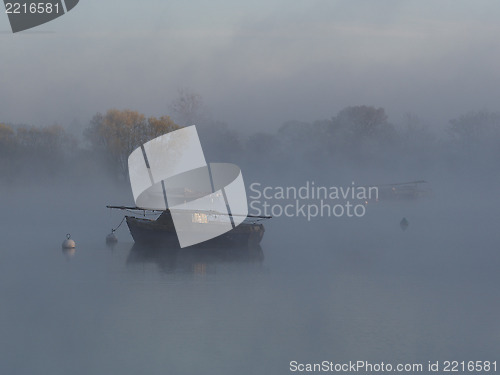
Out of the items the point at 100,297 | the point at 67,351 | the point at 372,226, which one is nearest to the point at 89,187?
the point at 372,226

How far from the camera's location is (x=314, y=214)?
106562 mm

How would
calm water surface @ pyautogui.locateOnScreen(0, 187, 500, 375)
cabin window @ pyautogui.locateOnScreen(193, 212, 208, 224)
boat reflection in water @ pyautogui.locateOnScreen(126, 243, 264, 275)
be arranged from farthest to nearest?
cabin window @ pyautogui.locateOnScreen(193, 212, 208, 224), boat reflection in water @ pyautogui.locateOnScreen(126, 243, 264, 275), calm water surface @ pyautogui.locateOnScreen(0, 187, 500, 375)

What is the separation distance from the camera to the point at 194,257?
5688 centimetres

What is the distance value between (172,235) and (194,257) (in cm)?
410

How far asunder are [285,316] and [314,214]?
228ft

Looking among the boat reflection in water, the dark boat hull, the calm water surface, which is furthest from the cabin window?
the calm water surface

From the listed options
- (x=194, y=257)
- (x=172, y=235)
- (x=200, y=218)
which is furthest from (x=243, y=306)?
(x=200, y=218)

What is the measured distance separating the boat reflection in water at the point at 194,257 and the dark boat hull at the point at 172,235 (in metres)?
0.41

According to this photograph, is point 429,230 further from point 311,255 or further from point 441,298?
point 441,298

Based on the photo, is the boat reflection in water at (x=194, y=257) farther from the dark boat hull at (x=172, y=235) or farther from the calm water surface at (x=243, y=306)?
the dark boat hull at (x=172, y=235)

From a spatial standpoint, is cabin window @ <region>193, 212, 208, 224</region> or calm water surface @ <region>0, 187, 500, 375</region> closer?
calm water surface @ <region>0, 187, 500, 375</region>

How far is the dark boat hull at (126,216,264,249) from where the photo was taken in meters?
59.0

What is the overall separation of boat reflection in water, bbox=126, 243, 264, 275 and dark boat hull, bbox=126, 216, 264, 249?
41 cm

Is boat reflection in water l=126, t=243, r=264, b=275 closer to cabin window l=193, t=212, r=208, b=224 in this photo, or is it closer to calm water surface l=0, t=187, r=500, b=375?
calm water surface l=0, t=187, r=500, b=375
